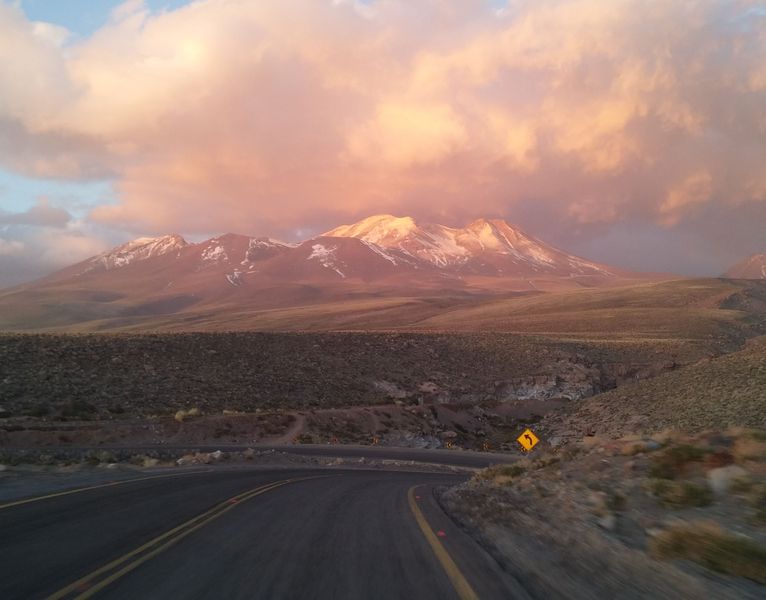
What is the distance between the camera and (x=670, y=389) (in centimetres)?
3828

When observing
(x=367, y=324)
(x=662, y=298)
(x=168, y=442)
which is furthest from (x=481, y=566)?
(x=662, y=298)

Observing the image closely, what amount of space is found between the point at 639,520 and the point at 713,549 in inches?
81.3

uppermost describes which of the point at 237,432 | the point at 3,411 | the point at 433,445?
the point at 3,411

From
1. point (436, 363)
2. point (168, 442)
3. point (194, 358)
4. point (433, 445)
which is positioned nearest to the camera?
point (168, 442)

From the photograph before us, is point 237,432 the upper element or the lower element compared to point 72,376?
lower

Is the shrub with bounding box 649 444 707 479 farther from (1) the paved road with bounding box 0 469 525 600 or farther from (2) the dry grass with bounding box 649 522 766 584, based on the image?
(1) the paved road with bounding box 0 469 525 600

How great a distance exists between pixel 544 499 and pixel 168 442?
28718 mm

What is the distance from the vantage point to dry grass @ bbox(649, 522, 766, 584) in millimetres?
6508

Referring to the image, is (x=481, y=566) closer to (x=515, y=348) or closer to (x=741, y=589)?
(x=741, y=589)

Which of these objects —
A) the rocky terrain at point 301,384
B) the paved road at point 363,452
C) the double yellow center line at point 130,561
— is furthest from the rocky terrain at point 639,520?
the rocky terrain at point 301,384

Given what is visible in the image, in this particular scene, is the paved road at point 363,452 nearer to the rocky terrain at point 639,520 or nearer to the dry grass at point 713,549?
the rocky terrain at point 639,520

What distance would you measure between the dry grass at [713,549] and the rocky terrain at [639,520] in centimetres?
1

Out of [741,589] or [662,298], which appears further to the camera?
[662,298]

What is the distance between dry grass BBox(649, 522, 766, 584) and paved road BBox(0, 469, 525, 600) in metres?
2.16
